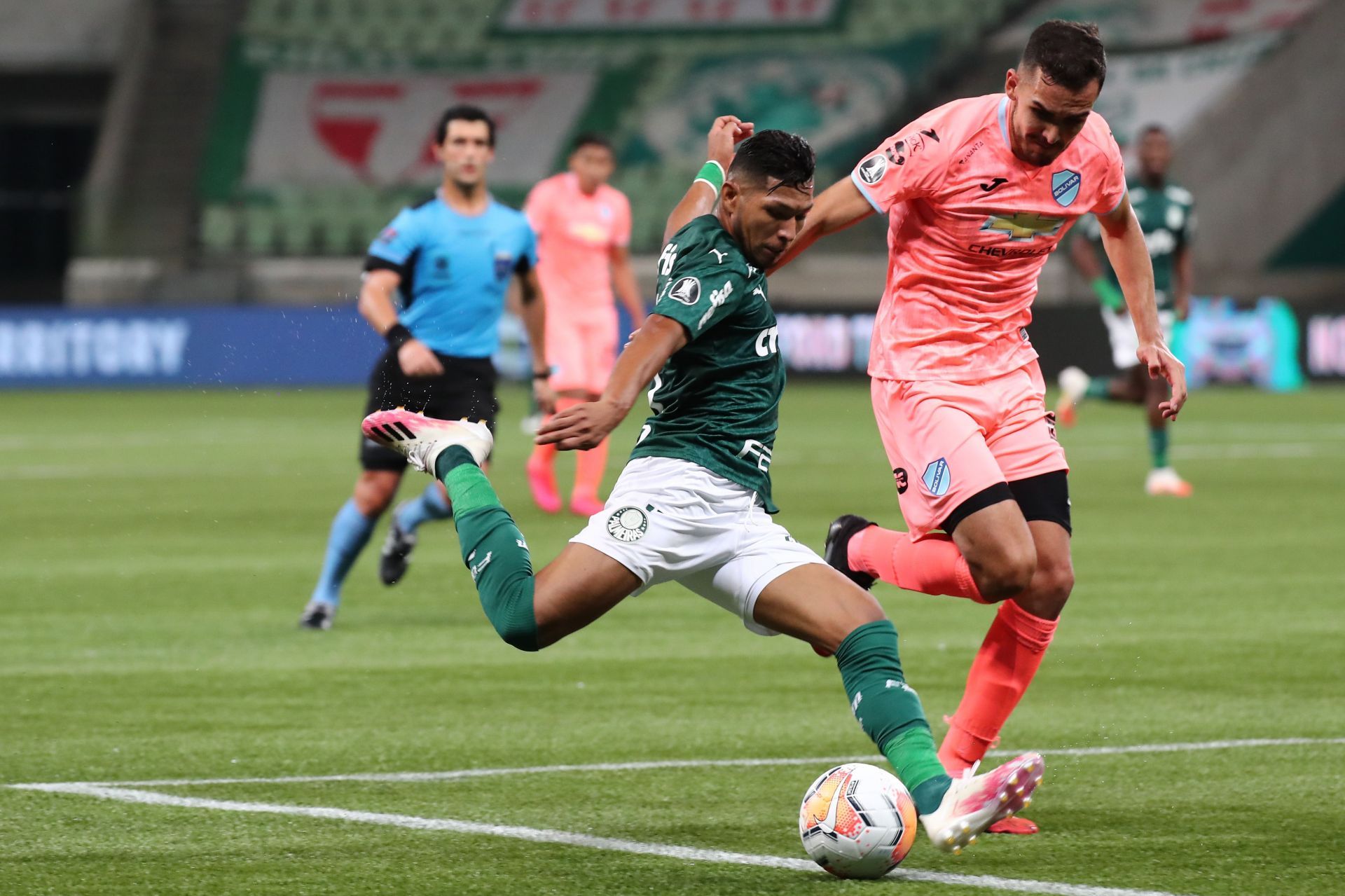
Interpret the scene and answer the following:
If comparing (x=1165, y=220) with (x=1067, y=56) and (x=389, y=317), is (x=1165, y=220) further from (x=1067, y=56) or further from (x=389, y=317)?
(x=1067, y=56)

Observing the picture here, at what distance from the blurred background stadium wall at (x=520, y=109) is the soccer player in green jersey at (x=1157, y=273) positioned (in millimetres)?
16339

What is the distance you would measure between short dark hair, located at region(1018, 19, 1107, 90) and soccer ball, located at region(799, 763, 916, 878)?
1.87m

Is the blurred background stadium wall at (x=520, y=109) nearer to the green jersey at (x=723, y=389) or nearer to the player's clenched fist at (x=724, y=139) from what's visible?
the player's clenched fist at (x=724, y=139)

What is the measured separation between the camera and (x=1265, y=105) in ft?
115

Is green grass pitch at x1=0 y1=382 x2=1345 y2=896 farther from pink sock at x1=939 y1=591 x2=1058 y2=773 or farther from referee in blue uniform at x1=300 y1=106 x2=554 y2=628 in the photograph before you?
referee in blue uniform at x1=300 y1=106 x2=554 y2=628

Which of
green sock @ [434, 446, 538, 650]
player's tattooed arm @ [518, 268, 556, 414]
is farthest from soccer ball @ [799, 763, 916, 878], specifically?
player's tattooed arm @ [518, 268, 556, 414]

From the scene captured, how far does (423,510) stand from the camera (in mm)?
9922

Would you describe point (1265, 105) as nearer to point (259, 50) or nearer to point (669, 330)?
point (259, 50)

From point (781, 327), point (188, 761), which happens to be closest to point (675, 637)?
point (188, 761)

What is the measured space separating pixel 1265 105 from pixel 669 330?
31.7m

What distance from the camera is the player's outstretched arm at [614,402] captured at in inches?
193

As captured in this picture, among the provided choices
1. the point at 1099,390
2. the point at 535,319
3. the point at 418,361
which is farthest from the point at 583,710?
the point at 1099,390

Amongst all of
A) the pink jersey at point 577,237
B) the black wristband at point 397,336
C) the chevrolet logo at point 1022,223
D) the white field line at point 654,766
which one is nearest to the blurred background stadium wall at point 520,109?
the pink jersey at point 577,237

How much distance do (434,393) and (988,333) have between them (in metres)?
4.00
